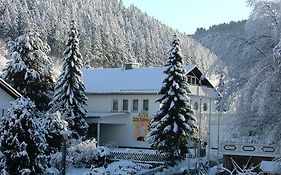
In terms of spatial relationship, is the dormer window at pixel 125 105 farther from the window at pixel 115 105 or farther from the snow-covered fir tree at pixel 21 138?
the snow-covered fir tree at pixel 21 138

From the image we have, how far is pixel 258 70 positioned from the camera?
36.4 feet

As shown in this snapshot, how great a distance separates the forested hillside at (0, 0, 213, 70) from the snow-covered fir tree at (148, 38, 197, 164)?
4774 centimetres

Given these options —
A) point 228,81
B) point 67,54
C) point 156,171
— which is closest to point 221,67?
point 228,81

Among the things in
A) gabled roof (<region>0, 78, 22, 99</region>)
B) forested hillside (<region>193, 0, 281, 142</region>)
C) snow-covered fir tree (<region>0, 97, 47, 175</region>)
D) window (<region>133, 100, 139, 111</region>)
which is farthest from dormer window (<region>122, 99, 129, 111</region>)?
forested hillside (<region>193, 0, 281, 142</region>)

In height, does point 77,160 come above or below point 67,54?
below

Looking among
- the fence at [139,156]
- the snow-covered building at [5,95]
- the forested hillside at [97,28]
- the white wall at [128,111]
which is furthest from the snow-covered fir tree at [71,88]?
the forested hillside at [97,28]

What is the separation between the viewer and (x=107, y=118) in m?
38.7

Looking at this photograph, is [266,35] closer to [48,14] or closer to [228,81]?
[228,81]

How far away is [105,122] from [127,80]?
5.44m

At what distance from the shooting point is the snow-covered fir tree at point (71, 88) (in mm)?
33750

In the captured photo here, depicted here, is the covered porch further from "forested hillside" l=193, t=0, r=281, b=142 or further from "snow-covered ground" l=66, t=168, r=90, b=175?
"forested hillside" l=193, t=0, r=281, b=142

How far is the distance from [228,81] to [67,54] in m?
22.6

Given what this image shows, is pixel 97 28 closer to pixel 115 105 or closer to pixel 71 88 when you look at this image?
pixel 115 105

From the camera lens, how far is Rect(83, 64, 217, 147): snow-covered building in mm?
39688
